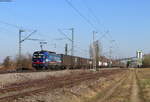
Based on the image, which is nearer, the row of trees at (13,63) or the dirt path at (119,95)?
the dirt path at (119,95)

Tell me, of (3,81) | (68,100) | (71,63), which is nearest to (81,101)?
(68,100)

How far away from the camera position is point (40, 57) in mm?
60344

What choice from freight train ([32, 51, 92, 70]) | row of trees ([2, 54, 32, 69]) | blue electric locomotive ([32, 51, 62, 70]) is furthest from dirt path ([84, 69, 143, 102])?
row of trees ([2, 54, 32, 69])

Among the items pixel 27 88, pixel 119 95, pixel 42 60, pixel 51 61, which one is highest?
pixel 42 60

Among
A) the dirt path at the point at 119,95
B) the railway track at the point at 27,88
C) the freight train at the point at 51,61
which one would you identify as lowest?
the dirt path at the point at 119,95

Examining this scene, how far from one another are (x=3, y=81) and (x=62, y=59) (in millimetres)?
40633

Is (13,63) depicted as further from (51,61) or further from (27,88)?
(27,88)

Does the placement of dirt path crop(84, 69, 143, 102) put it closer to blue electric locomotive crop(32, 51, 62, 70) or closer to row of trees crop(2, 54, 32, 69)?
blue electric locomotive crop(32, 51, 62, 70)

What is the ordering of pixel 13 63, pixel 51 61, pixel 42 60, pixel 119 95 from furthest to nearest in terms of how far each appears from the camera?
pixel 13 63
pixel 51 61
pixel 42 60
pixel 119 95

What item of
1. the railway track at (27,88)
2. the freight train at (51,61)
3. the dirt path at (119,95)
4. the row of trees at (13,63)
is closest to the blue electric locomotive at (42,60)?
the freight train at (51,61)

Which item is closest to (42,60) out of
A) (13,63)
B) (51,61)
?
(51,61)

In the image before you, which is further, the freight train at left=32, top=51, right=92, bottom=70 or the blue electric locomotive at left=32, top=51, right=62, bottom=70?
the freight train at left=32, top=51, right=92, bottom=70

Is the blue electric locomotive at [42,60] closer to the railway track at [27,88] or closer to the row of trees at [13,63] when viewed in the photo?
the row of trees at [13,63]

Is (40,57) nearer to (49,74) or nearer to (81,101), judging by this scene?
(49,74)
